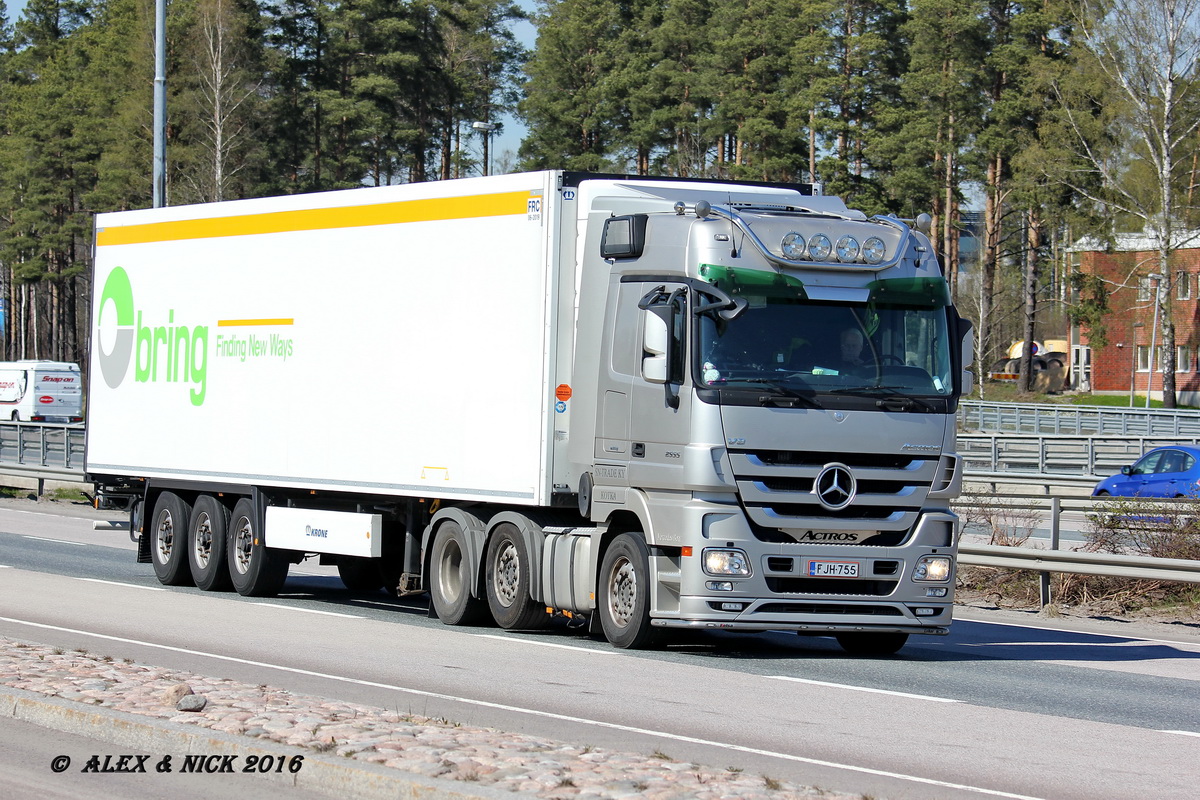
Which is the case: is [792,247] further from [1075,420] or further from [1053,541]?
[1075,420]

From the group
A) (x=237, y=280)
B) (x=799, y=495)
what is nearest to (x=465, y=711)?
(x=799, y=495)

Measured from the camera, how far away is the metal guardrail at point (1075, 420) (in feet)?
145

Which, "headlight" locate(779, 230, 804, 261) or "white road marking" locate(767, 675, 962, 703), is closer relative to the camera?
"white road marking" locate(767, 675, 962, 703)

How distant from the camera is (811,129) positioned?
66.7 meters

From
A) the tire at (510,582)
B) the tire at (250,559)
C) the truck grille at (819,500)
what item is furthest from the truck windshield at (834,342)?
the tire at (250,559)

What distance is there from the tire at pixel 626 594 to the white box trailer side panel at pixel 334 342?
0.94 metres

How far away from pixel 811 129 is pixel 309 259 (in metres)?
52.8

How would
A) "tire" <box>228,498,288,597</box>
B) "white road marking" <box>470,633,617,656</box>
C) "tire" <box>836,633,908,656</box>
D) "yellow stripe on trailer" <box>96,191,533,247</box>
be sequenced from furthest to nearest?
"tire" <box>228,498,288,597</box>, "yellow stripe on trailer" <box>96,191,533,247</box>, "tire" <box>836,633,908,656</box>, "white road marking" <box>470,633,617,656</box>

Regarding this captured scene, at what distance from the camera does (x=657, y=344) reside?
1220 centimetres

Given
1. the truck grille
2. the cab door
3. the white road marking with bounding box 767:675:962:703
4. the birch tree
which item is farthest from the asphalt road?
the birch tree

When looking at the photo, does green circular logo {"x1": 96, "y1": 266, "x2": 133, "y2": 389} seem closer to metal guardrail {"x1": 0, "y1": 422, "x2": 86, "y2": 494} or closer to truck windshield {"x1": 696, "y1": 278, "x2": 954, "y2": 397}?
truck windshield {"x1": 696, "y1": 278, "x2": 954, "y2": 397}

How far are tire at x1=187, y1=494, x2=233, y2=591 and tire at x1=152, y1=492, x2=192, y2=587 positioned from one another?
0.11m

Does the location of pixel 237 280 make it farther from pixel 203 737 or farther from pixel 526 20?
pixel 526 20

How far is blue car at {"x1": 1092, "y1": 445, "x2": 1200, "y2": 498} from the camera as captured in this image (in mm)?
27484
